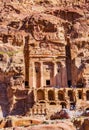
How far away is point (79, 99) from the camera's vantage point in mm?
61000

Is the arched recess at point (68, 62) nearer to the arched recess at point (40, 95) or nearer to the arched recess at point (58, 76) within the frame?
the arched recess at point (58, 76)

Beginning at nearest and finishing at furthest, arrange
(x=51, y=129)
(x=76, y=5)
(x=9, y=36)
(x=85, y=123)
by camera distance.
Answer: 1. (x=51, y=129)
2. (x=85, y=123)
3. (x=9, y=36)
4. (x=76, y=5)

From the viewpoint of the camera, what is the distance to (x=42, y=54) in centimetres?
7219

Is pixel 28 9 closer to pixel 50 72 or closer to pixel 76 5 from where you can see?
pixel 76 5

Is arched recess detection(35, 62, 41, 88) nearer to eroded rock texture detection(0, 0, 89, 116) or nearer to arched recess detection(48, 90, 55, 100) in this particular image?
eroded rock texture detection(0, 0, 89, 116)

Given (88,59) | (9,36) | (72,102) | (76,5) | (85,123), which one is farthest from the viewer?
(76,5)

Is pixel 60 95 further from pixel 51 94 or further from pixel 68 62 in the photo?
pixel 68 62

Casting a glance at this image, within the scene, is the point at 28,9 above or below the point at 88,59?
above

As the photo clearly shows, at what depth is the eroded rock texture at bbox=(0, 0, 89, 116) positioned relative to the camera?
204ft

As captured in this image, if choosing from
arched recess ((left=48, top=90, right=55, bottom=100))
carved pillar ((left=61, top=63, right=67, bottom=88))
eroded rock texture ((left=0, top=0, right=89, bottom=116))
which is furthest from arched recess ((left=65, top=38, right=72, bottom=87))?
arched recess ((left=48, top=90, right=55, bottom=100))

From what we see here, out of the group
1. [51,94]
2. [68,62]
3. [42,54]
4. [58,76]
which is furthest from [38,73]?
[51,94]

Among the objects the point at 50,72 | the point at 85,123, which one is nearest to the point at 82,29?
the point at 50,72

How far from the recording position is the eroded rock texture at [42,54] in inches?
2453

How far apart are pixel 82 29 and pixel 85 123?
48632 millimetres
